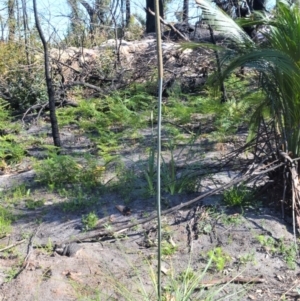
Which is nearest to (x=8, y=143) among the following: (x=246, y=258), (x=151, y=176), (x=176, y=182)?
(x=151, y=176)

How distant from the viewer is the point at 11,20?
1067 cm

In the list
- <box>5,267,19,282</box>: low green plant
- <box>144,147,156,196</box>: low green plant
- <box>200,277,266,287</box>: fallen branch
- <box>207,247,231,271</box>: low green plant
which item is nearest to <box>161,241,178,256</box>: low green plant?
<box>207,247,231,271</box>: low green plant

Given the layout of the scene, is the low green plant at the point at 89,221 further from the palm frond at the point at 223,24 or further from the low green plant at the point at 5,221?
the palm frond at the point at 223,24

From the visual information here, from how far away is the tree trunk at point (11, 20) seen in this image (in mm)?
10170

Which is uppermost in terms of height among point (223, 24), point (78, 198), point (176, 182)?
point (223, 24)

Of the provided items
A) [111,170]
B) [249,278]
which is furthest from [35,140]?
[249,278]

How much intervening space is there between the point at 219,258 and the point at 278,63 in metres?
1.67

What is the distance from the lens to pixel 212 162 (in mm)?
5672

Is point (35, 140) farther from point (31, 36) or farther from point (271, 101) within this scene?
point (271, 101)

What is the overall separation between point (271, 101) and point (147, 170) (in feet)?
5.06

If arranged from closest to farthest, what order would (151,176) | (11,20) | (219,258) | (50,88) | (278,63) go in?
(219,258) → (278,63) → (151,176) → (50,88) → (11,20)

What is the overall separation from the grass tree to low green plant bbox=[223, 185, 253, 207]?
429 millimetres

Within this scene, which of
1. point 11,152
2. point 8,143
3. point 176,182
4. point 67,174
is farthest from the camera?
point 8,143

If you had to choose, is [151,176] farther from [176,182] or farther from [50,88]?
[50,88]
